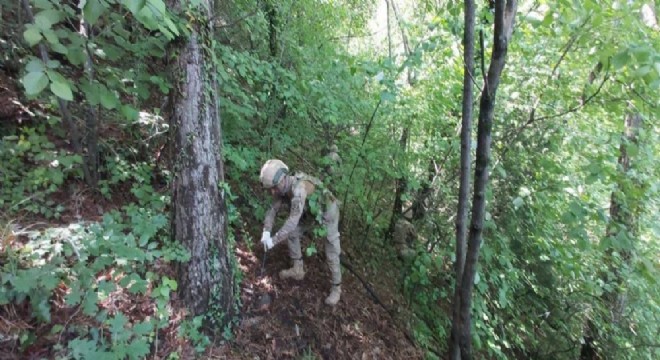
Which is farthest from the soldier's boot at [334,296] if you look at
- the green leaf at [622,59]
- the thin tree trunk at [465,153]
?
the green leaf at [622,59]

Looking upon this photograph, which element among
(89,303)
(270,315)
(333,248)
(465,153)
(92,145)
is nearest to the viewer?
(89,303)

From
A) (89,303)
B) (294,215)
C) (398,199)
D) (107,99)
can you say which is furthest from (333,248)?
(107,99)

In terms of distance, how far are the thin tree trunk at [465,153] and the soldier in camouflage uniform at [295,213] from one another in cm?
159

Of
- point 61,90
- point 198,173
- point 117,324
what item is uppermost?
point 61,90

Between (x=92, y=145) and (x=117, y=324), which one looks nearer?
(x=117, y=324)

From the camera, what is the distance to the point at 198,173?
10.4 ft

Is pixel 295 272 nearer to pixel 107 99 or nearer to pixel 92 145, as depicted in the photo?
pixel 92 145

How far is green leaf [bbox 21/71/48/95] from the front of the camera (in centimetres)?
153

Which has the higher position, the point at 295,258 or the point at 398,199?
the point at 398,199

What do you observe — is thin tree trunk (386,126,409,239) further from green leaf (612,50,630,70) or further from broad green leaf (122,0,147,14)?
broad green leaf (122,0,147,14)

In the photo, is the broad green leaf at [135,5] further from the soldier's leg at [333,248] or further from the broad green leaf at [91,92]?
the soldier's leg at [333,248]

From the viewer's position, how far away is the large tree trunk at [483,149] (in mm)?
2232

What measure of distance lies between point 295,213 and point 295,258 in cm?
75

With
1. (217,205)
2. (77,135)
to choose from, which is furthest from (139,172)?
(217,205)
